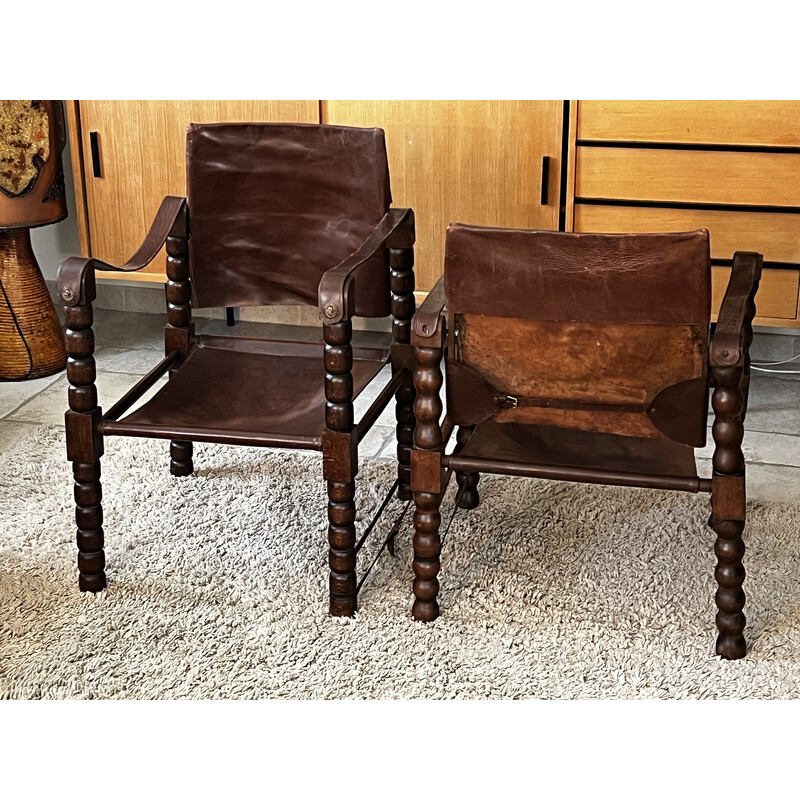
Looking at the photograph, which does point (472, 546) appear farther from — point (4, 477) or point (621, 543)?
point (4, 477)

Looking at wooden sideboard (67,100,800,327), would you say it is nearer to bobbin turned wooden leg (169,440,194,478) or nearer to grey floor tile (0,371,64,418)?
grey floor tile (0,371,64,418)

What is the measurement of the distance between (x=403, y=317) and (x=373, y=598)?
599mm

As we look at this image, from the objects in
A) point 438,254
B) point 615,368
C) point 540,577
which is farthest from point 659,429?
point 438,254

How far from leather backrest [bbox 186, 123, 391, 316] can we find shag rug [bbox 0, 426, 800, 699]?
20.5 inches

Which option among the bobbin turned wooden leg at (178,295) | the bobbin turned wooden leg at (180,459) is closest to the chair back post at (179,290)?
the bobbin turned wooden leg at (178,295)

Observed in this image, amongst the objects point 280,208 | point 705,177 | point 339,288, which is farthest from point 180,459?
point 705,177

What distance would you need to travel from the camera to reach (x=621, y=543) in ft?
7.38

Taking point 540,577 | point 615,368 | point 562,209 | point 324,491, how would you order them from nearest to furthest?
point 615,368
point 540,577
point 324,491
point 562,209

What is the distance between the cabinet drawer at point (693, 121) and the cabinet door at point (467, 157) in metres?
0.12

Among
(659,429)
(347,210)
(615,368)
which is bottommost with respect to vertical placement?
(659,429)

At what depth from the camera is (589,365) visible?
67.8 inches

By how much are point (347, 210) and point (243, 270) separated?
0.27 metres

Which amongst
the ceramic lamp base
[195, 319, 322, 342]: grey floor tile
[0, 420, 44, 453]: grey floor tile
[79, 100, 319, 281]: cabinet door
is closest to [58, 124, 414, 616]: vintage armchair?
[0, 420, 44, 453]: grey floor tile

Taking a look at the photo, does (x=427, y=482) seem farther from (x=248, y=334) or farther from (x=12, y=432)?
(x=248, y=334)
